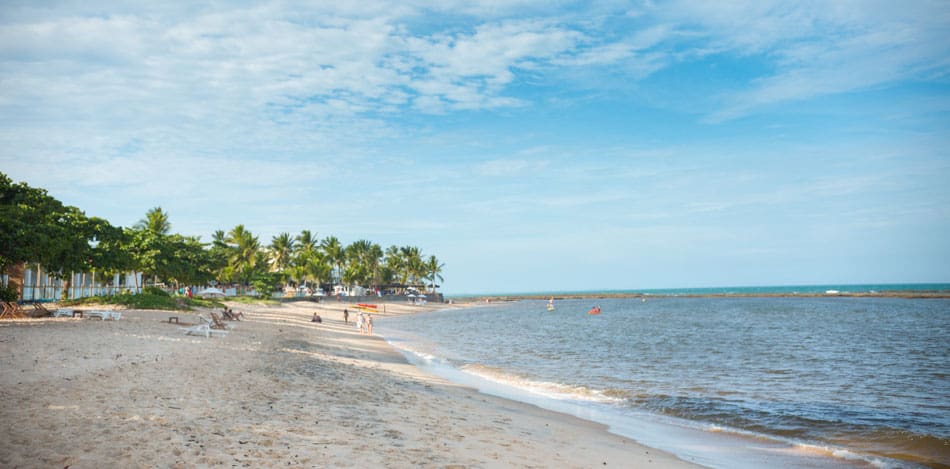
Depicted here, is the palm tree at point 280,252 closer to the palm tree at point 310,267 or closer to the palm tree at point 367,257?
the palm tree at point 310,267

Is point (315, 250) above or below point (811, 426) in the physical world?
above

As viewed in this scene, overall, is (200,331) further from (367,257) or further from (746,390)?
(367,257)

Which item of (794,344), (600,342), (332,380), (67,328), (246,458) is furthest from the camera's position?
(600,342)

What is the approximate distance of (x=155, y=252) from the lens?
4481 centimetres

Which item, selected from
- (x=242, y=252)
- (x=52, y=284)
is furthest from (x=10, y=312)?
(x=242, y=252)

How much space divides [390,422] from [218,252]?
247 feet

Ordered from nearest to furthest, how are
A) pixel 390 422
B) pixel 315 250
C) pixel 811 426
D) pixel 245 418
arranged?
pixel 245 418 → pixel 390 422 → pixel 811 426 → pixel 315 250

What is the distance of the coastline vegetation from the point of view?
24.1 meters

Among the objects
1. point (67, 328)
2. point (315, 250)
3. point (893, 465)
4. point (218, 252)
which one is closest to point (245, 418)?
point (893, 465)

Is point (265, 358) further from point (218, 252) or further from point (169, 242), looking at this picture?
point (218, 252)

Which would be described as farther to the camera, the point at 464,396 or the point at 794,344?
the point at 794,344

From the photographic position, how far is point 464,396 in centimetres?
1480

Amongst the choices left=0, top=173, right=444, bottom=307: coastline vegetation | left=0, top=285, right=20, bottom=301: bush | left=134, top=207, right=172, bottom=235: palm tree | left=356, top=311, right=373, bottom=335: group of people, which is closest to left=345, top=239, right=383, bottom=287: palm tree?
left=0, top=173, right=444, bottom=307: coastline vegetation

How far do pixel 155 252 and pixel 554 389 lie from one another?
127 feet
